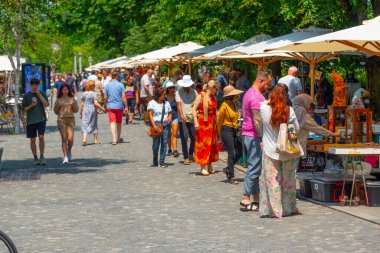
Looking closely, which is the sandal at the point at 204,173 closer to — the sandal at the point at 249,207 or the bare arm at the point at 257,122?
the bare arm at the point at 257,122

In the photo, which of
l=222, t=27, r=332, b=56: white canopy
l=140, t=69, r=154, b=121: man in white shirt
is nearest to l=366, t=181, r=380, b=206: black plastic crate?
l=222, t=27, r=332, b=56: white canopy

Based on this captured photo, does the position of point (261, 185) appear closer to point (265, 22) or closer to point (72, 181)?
point (72, 181)

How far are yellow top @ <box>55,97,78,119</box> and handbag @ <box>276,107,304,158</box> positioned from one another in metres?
8.33

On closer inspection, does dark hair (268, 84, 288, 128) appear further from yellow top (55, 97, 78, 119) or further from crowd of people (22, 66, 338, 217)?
yellow top (55, 97, 78, 119)

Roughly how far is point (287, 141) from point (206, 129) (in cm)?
521

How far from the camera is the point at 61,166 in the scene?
63.2ft

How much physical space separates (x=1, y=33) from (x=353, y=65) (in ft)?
35.4

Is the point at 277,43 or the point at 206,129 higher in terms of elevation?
the point at 277,43

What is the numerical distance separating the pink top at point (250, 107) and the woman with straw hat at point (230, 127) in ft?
9.03

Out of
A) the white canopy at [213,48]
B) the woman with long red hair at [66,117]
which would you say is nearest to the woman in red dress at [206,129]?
the woman with long red hair at [66,117]

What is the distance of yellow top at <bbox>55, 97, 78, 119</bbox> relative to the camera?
773 inches

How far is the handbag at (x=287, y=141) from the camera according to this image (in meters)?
11.8

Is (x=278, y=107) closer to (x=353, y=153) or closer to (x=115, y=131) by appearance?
(x=353, y=153)

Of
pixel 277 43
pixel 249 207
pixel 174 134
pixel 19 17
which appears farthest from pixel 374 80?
pixel 19 17
